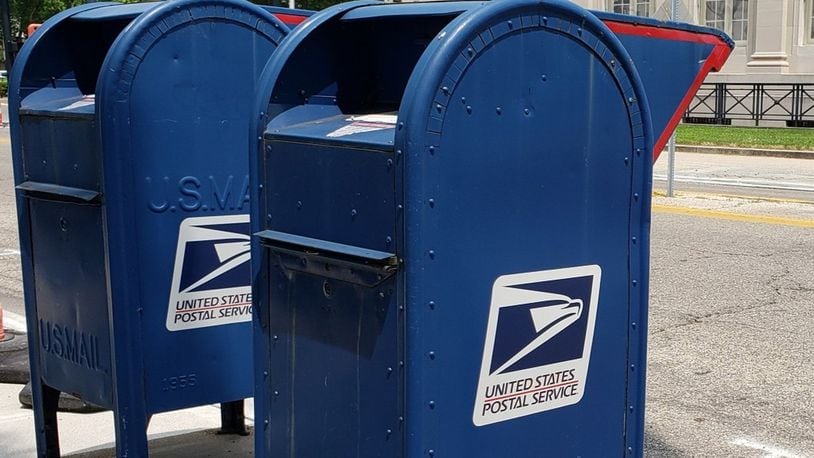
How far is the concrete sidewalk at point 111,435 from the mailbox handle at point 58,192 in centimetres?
128

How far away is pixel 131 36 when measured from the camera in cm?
398

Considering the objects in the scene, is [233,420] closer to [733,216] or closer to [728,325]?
[728,325]

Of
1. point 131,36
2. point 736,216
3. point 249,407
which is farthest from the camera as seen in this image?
point 736,216

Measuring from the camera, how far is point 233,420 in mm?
5199

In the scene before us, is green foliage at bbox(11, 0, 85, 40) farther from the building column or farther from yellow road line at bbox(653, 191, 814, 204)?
yellow road line at bbox(653, 191, 814, 204)

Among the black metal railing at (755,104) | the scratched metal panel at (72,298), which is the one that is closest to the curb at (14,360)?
the scratched metal panel at (72,298)

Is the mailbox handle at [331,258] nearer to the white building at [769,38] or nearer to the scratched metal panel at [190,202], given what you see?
the scratched metal panel at [190,202]

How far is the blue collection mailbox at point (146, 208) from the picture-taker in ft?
13.3

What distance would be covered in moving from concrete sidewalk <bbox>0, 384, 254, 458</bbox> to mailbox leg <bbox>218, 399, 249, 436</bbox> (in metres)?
0.04

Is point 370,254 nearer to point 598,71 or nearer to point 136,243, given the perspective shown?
point 598,71

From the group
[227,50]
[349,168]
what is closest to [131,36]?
[227,50]

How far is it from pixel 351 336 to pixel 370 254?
0.28 m

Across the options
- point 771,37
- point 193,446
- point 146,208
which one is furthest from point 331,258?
point 771,37

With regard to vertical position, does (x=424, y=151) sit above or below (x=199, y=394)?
above
